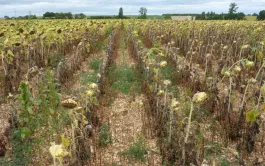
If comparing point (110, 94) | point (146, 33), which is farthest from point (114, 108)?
point (146, 33)

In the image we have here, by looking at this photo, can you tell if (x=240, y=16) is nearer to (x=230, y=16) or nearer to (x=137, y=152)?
(x=230, y=16)

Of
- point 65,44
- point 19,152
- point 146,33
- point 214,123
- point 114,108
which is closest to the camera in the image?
point 19,152

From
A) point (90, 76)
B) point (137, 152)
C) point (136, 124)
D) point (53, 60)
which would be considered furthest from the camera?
point (53, 60)

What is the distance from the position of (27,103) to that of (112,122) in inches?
57.3

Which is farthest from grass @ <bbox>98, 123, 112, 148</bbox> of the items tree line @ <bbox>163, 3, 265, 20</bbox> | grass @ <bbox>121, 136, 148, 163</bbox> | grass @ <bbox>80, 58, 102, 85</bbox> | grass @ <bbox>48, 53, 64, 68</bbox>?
tree line @ <bbox>163, 3, 265, 20</bbox>

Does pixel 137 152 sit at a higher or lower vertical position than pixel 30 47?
lower

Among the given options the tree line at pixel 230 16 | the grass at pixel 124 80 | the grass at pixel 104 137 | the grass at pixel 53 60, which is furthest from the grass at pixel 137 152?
the tree line at pixel 230 16

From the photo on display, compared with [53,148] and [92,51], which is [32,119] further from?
[92,51]

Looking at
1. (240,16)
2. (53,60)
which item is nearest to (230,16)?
(240,16)

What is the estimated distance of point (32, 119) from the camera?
408 centimetres

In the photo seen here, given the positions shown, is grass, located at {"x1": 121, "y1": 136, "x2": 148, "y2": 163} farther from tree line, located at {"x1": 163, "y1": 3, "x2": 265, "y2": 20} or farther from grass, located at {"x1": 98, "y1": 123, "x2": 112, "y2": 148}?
tree line, located at {"x1": 163, "y1": 3, "x2": 265, "y2": 20}

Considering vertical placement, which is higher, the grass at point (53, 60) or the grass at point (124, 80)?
the grass at point (53, 60)

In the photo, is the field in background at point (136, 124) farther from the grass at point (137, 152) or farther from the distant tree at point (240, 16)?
the distant tree at point (240, 16)

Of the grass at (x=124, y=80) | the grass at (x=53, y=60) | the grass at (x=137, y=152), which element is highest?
the grass at (x=53, y=60)
